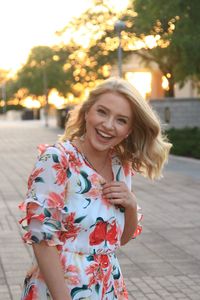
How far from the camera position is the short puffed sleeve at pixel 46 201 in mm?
2123

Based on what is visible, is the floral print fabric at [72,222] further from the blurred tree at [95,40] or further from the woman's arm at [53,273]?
the blurred tree at [95,40]

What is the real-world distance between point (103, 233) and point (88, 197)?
14 centimetres

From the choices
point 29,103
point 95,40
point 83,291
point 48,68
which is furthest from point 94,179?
point 29,103

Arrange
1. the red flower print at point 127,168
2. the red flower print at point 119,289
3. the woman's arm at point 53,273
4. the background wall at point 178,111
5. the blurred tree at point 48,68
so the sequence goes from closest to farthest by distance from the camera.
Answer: the woman's arm at point 53,273, the red flower print at point 119,289, the red flower print at point 127,168, the background wall at point 178,111, the blurred tree at point 48,68

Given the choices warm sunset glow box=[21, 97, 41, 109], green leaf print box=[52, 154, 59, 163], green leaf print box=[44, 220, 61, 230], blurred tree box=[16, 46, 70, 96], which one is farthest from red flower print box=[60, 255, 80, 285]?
warm sunset glow box=[21, 97, 41, 109]

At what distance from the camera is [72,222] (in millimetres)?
2188

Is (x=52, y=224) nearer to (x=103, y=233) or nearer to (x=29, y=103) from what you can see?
(x=103, y=233)

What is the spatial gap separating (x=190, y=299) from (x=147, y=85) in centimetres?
4253

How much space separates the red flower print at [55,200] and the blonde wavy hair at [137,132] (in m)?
0.30

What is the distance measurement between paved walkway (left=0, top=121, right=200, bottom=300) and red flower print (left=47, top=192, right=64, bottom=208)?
3.31 m

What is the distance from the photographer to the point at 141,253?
691 cm

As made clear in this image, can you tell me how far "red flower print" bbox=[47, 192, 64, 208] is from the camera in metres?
2.13

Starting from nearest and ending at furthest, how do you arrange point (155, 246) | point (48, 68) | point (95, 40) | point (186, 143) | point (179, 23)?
point (155, 246) < point (186, 143) < point (179, 23) < point (95, 40) < point (48, 68)

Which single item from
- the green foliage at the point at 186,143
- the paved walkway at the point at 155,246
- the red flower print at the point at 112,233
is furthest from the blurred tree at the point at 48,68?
the red flower print at the point at 112,233
